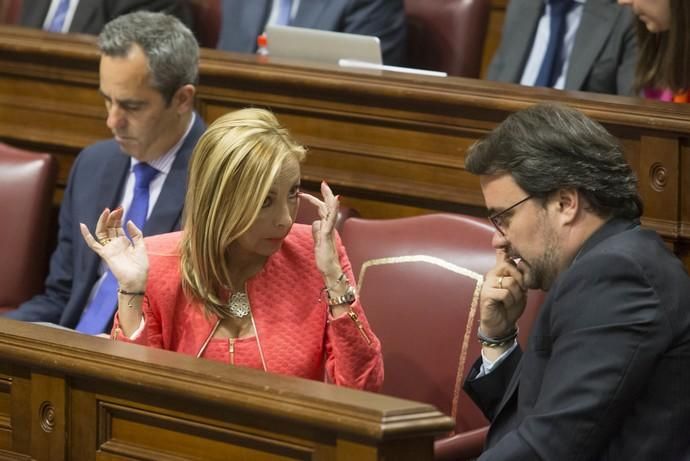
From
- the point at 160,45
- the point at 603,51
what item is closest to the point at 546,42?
the point at 603,51

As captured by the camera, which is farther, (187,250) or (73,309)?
(73,309)

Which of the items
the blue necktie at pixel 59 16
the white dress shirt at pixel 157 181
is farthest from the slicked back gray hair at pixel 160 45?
the blue necktie at pixel 59 16

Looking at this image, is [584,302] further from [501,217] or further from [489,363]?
[489,363]

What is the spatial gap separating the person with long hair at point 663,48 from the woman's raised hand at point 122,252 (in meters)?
1.25

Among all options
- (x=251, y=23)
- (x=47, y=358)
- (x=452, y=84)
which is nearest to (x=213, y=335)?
(x=47, y=358)

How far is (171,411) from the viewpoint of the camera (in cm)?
154

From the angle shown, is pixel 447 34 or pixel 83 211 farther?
pixel 447 34

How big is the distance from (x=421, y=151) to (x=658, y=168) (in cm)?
51

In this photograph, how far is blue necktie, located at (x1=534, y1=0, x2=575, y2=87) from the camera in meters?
3.38

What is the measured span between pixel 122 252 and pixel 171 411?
512 mm

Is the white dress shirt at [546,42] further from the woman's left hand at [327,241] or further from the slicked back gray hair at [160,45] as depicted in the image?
the woman's left hand at [327,241]

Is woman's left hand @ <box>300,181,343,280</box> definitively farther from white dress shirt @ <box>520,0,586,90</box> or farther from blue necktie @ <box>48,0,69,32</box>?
blue necktie @ <box>48,0,69,32</box>

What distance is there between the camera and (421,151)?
2656 mm

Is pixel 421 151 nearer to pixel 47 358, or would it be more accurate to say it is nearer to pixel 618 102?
pixel 618 102
